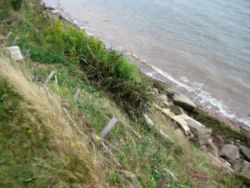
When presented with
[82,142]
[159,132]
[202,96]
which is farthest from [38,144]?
[202,96]

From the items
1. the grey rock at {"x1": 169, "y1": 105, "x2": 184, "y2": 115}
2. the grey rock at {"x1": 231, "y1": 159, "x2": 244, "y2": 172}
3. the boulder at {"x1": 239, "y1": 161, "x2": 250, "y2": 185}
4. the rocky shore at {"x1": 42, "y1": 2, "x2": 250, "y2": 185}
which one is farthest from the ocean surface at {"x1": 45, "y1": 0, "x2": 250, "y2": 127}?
the boulder at {"x1": 239, "y1": 161, "x2": 250, "y2": 185}

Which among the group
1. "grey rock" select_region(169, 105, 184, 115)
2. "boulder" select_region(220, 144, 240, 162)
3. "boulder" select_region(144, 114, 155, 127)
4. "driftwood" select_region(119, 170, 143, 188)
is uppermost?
"driftwood" select_region(119, 170, 143, 188)

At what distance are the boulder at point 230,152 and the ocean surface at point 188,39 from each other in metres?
1.99

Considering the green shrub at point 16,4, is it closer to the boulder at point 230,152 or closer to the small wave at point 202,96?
the small wave at point 202,96

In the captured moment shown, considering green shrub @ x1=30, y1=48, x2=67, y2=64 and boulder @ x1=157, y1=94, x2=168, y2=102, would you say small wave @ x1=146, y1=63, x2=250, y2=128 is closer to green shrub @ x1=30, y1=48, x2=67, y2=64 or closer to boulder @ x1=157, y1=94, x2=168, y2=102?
boulder @ x1=157, y1=94, x2=168, y2=102

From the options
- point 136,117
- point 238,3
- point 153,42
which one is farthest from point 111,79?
point 238,3

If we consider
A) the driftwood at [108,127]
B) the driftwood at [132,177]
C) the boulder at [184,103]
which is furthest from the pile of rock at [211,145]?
the driftwood at [132,177]

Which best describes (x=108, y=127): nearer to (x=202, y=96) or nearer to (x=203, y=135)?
(x=203, y=135)

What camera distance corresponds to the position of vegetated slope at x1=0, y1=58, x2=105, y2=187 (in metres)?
3.82

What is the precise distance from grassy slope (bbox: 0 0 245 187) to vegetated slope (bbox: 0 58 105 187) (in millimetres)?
12

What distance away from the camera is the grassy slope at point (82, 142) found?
12.9ft

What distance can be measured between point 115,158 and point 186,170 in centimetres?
233

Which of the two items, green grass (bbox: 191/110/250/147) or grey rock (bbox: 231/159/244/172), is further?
green grass (bbox: 191/110/250/147)

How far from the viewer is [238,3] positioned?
22.3 meters
